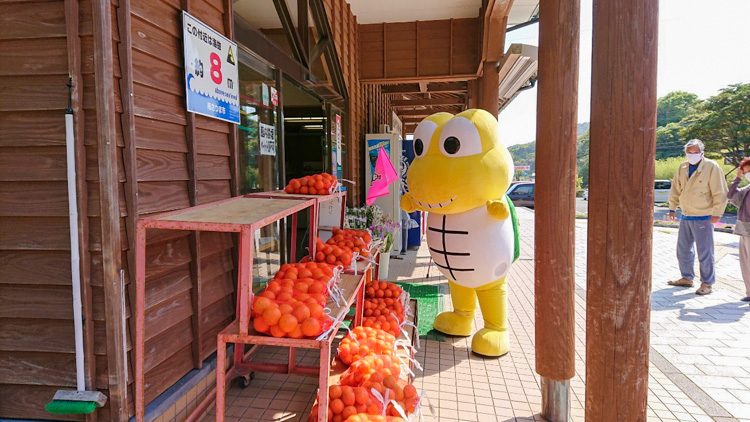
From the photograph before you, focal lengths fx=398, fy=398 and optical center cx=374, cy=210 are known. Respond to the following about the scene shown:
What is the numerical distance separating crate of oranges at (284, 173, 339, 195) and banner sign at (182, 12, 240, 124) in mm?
708

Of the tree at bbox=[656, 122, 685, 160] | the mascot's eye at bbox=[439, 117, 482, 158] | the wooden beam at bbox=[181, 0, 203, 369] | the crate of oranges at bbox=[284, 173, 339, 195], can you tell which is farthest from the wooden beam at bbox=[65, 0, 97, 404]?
the tree at bbox=[656, 122, 685, 160]

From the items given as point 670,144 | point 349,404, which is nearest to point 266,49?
point 349,404

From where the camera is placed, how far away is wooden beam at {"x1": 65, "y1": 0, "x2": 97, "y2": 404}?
200cm

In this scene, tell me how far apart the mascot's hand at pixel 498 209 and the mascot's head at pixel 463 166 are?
0.27 feet

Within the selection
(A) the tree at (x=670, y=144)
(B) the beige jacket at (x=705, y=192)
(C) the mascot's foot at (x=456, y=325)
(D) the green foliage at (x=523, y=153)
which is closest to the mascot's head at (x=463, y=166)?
(C) the mascot's foot at (x=456, y=325)

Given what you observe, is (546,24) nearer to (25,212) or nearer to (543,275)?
(543,275)

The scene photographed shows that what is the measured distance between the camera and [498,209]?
355 centimetres

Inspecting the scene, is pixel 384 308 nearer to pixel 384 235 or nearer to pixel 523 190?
pixel 384 235

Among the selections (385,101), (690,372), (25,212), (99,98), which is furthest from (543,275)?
(385,101)

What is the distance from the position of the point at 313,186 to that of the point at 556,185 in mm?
1850

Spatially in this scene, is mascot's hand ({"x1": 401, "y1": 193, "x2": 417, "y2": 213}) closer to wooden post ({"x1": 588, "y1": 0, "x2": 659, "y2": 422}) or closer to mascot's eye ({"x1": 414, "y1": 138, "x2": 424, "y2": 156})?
mascot's eye ({"x1": 414, "y1": 138, "x2": 424, "y2": 156})

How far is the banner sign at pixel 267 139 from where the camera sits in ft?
13.0

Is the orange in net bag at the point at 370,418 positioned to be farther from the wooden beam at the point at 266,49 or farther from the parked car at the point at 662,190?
the parked car at the point at 662,190

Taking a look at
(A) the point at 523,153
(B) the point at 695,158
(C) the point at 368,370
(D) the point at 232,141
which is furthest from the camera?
(A) the point at 523,153
